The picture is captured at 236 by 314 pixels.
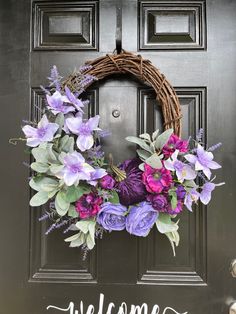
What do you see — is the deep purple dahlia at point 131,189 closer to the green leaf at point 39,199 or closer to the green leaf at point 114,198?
the green leaf at point 114,198

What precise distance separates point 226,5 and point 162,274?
0.87 metres

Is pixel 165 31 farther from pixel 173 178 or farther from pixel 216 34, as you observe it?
pixel 173 178

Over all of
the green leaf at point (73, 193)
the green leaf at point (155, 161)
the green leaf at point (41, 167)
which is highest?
the green leaf at point (155, 161)

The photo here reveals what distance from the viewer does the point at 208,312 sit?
1105mm

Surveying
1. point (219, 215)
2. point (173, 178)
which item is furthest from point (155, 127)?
point (219, 215)

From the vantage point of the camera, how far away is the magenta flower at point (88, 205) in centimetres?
91

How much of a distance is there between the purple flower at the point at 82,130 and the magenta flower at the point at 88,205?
4.8 inches

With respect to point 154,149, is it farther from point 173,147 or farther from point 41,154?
point 41,154

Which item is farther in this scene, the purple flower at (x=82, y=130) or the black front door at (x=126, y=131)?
the black front door at (x=126, y=131)

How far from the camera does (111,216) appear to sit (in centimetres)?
92

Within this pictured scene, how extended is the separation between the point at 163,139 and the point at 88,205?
0.85 ft

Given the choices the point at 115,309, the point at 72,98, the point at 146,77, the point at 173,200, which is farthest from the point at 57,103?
the point at 115,309

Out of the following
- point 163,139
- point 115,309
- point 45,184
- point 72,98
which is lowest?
point 115,309

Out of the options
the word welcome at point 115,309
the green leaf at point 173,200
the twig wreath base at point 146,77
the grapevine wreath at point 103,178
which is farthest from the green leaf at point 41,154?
the word welcome at point 115,309
